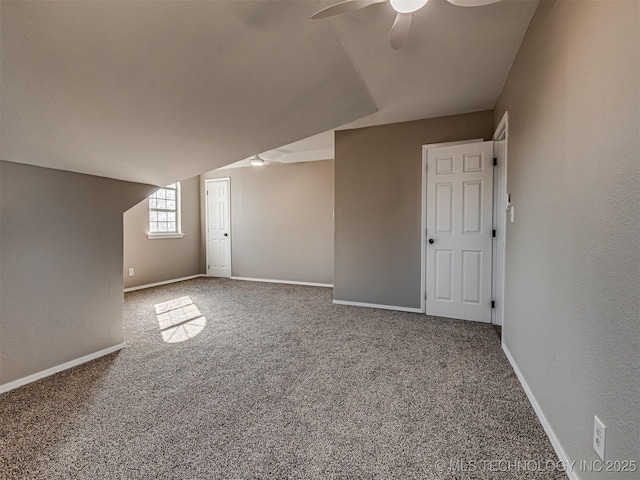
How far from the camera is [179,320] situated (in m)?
3.64

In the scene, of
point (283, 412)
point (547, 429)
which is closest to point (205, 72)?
point (283, 412)

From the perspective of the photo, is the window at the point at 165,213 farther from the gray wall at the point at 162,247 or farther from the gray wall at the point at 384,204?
the gray wall at the point at 384,204

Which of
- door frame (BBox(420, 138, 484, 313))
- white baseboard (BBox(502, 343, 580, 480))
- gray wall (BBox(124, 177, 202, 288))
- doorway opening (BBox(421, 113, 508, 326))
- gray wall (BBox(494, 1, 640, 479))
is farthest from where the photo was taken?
gray wall (BBox(124, 177, 202, 288))

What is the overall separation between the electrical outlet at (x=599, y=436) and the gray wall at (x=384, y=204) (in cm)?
272

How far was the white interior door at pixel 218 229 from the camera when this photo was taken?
647 centimetres

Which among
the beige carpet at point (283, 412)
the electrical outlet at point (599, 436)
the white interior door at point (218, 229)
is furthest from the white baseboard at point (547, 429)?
the white interior door at point (218, 229)

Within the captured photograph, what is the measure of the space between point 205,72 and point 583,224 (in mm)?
2171

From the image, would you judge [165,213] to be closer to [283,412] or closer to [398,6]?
[283,412]

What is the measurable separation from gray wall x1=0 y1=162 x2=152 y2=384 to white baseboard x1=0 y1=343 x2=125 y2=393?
30mm

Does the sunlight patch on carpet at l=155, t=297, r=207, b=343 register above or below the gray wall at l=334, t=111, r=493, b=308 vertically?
below

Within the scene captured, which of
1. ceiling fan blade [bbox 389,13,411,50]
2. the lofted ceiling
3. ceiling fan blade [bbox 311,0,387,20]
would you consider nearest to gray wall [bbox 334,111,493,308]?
the lofted ceiling

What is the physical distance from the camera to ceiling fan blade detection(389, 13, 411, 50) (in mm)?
1643

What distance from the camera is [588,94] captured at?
125 centimetres

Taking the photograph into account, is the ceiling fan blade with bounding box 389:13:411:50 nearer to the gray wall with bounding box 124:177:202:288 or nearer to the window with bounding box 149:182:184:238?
the gray wall with bounding box 124:177:202:288
